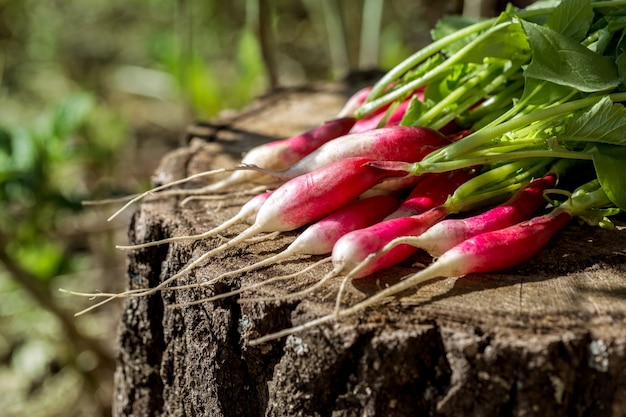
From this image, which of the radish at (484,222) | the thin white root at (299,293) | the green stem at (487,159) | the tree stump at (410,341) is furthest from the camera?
the green stem at (487,159)

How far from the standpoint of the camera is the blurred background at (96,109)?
9.02ft

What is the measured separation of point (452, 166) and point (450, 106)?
0.35 metres

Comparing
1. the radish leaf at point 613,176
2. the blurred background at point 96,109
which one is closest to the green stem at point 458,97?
the radish leaf at point 613,176

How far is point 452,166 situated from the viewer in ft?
5.06

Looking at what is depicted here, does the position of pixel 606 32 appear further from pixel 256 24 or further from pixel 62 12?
pixel 62 12

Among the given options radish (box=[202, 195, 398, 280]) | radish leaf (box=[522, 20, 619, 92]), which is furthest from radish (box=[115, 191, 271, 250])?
radish leaf (box=[522, 20, 619, 92])

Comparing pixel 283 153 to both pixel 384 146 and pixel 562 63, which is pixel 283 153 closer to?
pixel 384 146

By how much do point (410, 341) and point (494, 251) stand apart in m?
0.26

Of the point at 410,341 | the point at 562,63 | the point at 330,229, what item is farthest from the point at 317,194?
the point at 562,63

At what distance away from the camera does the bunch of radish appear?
1434 mm

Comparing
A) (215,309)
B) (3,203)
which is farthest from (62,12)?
(215,309)

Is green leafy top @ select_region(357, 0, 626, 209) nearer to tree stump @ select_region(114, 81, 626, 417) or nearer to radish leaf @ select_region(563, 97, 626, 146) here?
radish leaf @ select_region(563, 97, 626, 146)

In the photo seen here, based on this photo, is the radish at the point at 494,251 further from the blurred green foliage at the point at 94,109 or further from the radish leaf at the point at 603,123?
the blurred green foliage at the point at 94,109

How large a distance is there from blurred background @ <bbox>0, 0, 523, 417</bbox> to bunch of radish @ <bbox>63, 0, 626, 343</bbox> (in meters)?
1.18
